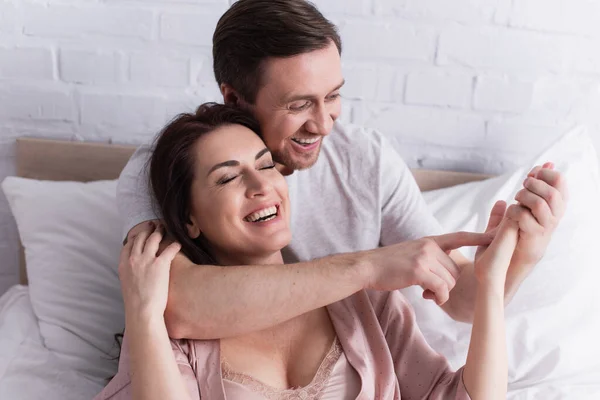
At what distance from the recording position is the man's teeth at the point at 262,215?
125 centimetres

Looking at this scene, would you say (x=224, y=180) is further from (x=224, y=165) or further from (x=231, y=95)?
(x=231, y=95)

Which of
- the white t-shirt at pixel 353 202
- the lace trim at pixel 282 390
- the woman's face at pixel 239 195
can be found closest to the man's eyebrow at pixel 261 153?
the woman's face at pixel 239 195

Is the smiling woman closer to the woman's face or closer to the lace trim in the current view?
the woman's face

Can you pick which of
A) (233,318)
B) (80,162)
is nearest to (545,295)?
(233,318)

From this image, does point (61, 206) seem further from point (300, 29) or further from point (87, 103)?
point (300, 29)

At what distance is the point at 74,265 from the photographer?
1723 mm

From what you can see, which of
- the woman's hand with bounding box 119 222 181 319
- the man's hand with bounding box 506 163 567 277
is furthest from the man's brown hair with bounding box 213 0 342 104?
the man's hand with bounding box 506 163 567 277

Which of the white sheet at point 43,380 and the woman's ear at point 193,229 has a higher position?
the woman's ear at point 193,229

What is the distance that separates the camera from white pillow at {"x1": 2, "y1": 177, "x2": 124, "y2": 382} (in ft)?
5.38

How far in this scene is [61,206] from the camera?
1794mm

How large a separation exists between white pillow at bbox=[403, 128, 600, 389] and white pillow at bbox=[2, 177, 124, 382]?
2.41 ft

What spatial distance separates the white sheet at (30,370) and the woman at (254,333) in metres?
0.28

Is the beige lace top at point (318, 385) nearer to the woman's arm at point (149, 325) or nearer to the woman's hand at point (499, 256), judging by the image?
the woman's arm at point (149, 325)

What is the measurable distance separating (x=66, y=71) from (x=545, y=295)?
1.36 m
